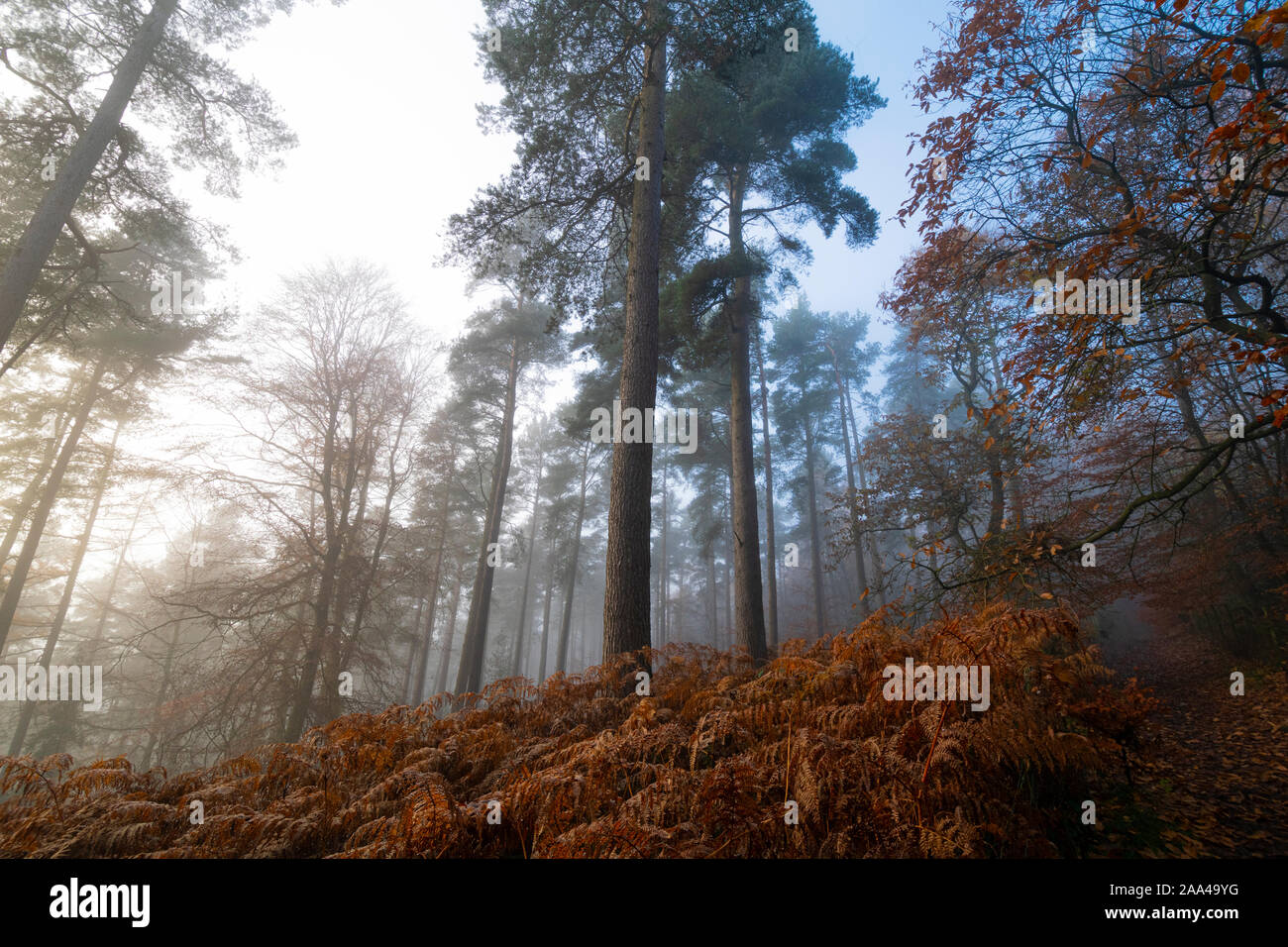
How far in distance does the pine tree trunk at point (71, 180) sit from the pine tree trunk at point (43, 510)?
31.1 feet

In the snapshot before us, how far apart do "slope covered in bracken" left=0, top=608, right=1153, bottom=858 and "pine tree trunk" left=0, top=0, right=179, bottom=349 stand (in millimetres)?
6643

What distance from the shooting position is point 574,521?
23141 mm

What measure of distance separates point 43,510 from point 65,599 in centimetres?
463

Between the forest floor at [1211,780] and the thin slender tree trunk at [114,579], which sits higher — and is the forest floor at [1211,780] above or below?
below

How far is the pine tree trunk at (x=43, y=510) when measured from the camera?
11625 mm

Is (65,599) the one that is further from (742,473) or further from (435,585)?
(742,473)

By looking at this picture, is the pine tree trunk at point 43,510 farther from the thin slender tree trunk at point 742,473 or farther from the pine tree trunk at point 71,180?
the thin slender tree trunk at point 742,473

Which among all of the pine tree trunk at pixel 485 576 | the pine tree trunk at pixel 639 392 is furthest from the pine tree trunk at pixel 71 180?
the pine tree trunk at pixel 485 576

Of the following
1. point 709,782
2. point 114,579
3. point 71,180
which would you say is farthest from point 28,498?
point 709,782

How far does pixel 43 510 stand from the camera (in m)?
12.5

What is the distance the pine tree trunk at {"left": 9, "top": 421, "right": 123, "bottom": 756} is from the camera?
13227mm

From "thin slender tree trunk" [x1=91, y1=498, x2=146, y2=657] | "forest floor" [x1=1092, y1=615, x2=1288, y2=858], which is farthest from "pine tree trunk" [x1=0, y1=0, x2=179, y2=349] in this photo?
"thin slender tree trunk" [x1=91, y1=498, x2=146, y2=657]
